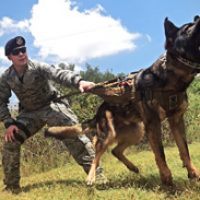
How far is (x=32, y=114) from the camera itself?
7.46 meters

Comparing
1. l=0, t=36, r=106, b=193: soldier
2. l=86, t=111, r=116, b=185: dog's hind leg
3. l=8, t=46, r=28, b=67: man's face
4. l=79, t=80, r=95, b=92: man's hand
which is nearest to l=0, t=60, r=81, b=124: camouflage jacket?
l=0, t=36, r=106, b=193: soldier

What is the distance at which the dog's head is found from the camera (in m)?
5.21

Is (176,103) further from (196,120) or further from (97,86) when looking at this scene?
(196,120)

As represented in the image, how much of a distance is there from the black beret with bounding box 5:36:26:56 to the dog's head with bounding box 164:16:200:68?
243 centimetres

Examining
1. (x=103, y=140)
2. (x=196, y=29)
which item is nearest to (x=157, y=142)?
(x=103, y=140)

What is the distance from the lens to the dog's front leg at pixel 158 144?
589 cm

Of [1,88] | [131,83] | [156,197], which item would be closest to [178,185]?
[156,197]

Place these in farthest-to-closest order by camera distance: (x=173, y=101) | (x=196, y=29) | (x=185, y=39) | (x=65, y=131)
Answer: (x=65, y=131)
(x=173, y=101)
(x=185, y=39)
(x=196, y=29)

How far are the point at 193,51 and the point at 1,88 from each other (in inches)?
131

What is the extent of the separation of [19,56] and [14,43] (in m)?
0.20

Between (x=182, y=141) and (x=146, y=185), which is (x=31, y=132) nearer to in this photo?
(x=146, y=185)

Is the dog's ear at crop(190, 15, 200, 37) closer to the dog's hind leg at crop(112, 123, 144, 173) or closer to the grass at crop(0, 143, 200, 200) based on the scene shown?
the grass at crop(0, 143, 200, 200)

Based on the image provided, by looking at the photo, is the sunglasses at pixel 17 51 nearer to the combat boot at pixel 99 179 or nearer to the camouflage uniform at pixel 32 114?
the camouflage uniform at pixel 32 114

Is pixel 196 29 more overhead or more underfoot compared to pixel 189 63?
more overhead
